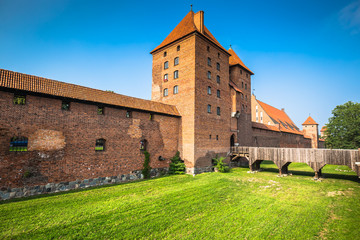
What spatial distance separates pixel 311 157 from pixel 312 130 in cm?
5063

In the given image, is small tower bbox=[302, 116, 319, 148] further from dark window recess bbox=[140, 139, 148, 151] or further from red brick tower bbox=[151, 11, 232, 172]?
dark window recess bbox=[140, 139, 148, 151]

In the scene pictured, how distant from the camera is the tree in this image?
30070 millimetres

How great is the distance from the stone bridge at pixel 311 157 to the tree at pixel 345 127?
20.7m

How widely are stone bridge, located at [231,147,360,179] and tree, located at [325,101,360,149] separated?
2071cm

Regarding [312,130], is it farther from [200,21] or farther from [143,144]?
[143,144]

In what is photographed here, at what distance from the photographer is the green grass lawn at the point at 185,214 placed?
22.7ft

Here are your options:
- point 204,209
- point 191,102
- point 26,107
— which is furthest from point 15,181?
point 191,102

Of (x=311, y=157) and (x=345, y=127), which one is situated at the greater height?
(x=345, y=127)

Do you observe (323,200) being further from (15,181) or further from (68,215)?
(15,181)

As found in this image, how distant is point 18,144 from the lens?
9.97 meters

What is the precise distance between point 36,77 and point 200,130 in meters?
13.4

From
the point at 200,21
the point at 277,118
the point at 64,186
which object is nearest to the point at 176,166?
the point at 64,186

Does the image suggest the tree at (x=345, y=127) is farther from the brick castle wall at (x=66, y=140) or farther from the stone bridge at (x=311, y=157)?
the brick castle wall at (x=66, y=140)

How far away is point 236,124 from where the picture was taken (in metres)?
23.3
